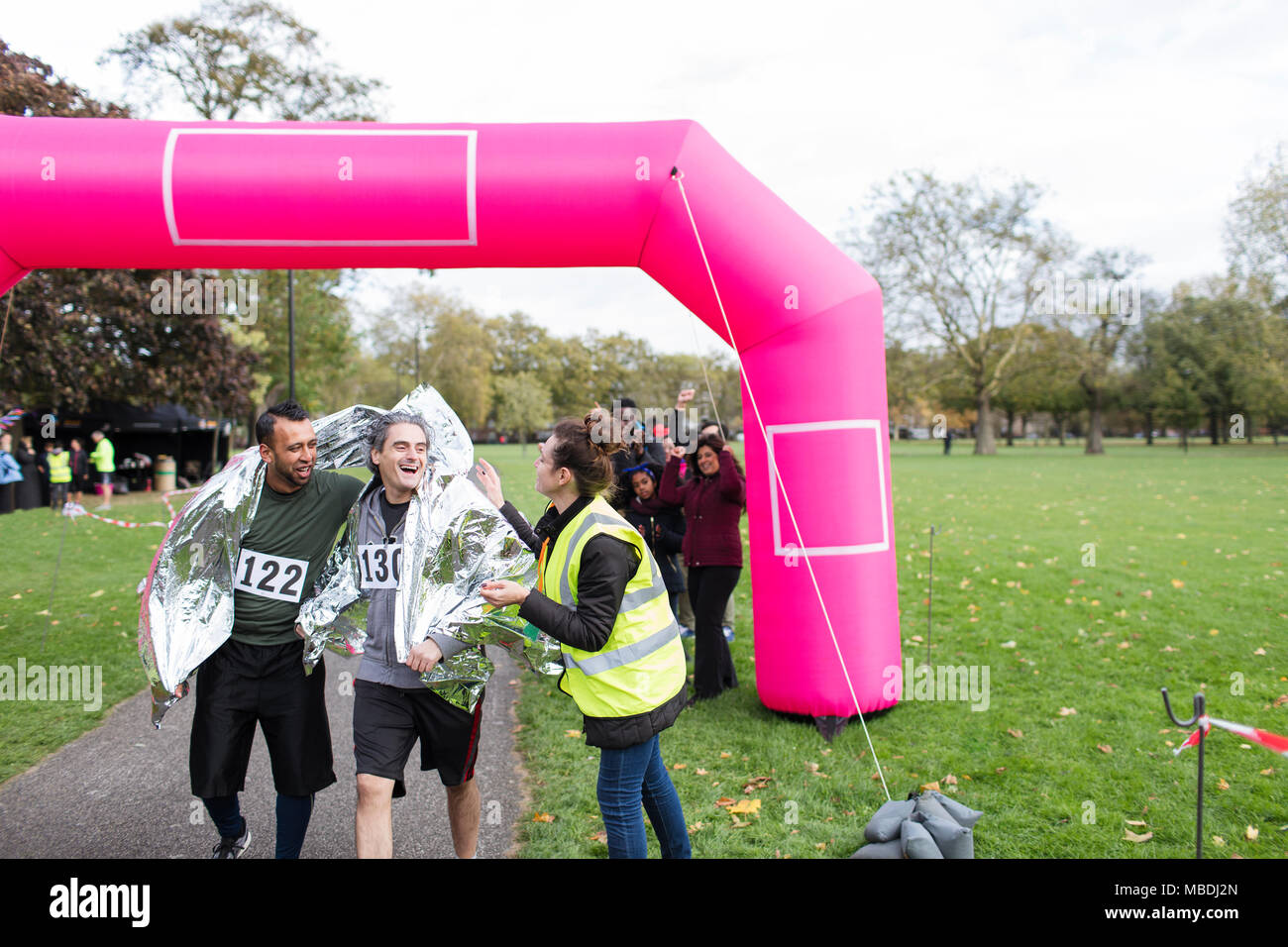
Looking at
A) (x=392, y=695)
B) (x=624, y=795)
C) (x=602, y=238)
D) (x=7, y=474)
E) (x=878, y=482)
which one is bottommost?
(x=624, y=795)

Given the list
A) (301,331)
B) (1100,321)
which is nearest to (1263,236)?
(1100,321)

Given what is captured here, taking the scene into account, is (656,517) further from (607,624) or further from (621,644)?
(607,624)

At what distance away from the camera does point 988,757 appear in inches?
193

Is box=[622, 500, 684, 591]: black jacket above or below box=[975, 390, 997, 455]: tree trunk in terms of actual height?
below

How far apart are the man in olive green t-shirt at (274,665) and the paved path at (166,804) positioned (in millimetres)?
667

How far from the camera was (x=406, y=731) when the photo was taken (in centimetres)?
314

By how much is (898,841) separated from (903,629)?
15.7 ft

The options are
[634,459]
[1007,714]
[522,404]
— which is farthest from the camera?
[522,404]

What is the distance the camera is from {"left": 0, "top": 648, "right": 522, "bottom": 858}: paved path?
3.87m


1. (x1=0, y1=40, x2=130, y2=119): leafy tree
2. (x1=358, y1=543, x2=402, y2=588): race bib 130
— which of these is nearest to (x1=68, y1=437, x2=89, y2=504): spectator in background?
(x1=0, y1=40, x2=130, y2=119): leafy tree

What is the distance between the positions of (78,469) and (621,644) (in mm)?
22692

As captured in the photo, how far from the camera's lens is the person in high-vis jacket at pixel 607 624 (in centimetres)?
287

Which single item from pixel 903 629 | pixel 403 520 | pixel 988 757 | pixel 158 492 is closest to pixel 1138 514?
pixel 903 629

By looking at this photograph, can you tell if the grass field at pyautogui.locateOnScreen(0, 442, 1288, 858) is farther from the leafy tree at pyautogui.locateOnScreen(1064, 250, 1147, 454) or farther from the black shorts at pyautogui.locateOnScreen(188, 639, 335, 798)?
the leafy tree at pyautogui.locateOnScreen(1064, 250, 1147, 454)
